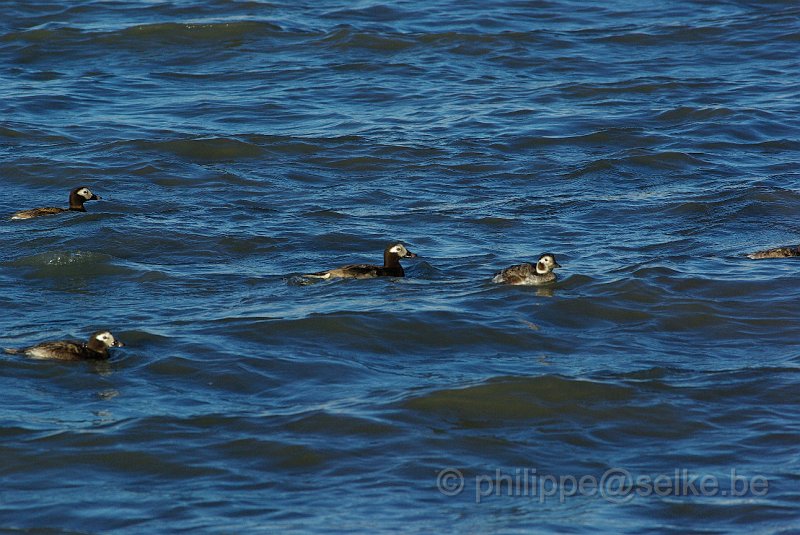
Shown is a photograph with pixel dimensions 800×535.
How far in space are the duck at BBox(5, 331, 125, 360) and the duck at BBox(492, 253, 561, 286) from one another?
4.54 meters

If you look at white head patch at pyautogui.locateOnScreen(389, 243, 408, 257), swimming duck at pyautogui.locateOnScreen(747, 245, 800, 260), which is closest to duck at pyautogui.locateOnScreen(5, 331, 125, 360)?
white head patch at pyautogui.locateOnScreen(389, 243, 408, 257)

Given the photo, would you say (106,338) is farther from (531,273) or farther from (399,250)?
(531,273)

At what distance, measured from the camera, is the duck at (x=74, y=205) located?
17875 millimetres

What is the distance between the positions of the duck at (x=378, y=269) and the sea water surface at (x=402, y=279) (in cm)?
13

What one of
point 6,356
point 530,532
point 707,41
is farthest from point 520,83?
point 530,532

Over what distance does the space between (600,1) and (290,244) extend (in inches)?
685

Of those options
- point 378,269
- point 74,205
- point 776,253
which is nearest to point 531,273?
point 378,269

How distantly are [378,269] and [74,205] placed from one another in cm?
489

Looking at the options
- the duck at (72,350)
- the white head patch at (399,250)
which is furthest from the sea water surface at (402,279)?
the white head patch at (399,250)

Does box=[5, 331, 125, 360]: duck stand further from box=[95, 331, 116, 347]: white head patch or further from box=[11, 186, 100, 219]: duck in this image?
box=[11, 186, 100, 219]: duck

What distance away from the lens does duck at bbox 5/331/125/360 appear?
12.7 m

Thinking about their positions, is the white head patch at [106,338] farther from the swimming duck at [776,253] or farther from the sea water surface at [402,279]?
the swimming duck at [776,253]

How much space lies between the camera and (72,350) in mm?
12711

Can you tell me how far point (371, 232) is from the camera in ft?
57.9
